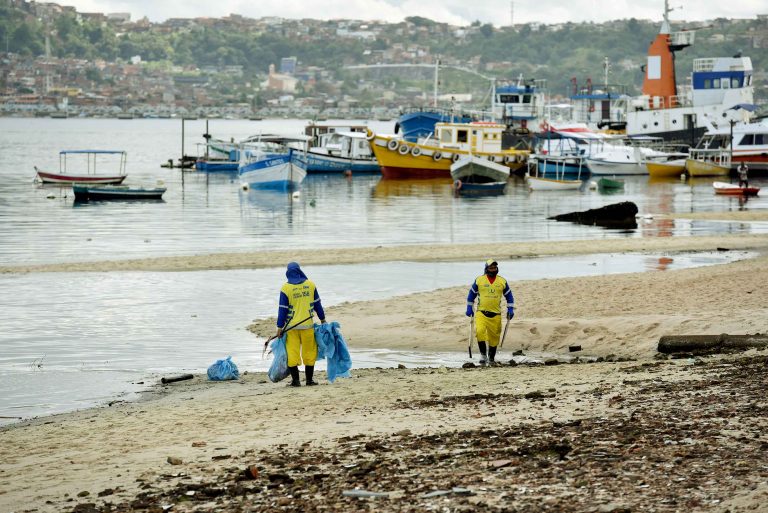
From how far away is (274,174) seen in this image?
6556 centimetres

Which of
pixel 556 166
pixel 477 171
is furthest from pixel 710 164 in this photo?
pixel 477 171

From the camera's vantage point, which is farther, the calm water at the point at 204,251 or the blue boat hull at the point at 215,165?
the blue boat hull at the point at 215,165

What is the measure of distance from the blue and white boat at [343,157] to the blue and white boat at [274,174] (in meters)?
9.81

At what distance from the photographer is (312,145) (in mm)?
86375

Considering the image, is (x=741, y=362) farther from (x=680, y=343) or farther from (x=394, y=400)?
(x=394, y=400)

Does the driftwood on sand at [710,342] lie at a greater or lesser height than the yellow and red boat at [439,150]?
lesser

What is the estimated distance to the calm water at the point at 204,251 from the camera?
60.8ft

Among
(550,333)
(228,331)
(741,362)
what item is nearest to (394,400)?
(741,362)

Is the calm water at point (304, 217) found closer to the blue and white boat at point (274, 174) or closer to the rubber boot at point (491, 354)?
the blue and white boat at point (274, 174)

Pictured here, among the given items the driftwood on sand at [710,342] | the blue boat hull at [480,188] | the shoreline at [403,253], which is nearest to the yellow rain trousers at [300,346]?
the driftwood on sand at [710,342]

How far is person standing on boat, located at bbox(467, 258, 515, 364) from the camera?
16570 millimetres

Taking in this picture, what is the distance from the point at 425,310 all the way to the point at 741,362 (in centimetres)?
895

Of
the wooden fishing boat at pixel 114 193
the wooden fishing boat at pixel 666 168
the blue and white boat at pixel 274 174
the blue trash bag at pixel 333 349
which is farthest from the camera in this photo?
the wooden fishing boat at pixel 666 168

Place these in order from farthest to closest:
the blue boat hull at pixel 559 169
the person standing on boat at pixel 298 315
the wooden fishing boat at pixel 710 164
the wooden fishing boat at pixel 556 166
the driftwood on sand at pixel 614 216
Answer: the blue boat hull at pixel 559 169, the wooden fishing boat at pixel 556 166, the wooden fishing boat at pixel 710 164, the driftwood on sand at pixel 614 216, the person standing on boat at pixel 298 315
